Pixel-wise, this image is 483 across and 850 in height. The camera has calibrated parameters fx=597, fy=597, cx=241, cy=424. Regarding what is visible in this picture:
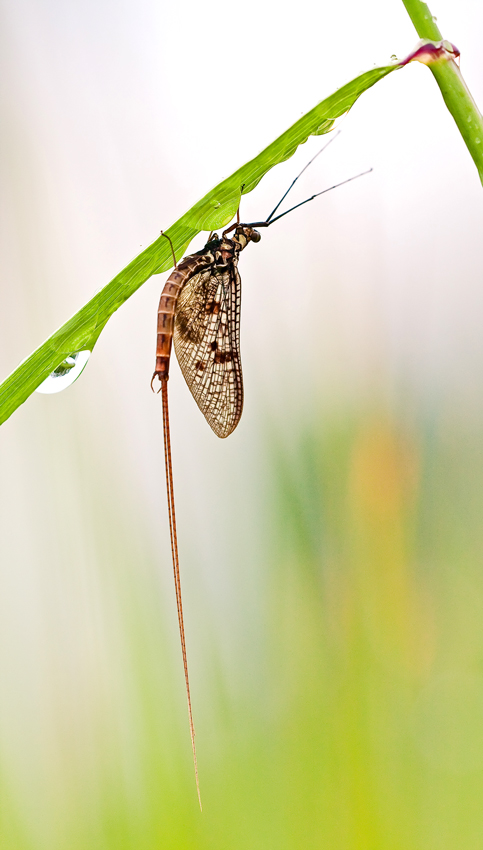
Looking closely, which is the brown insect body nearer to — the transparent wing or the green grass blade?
the transparent wing

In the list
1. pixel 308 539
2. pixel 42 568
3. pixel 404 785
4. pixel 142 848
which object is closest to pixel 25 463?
pixel 42 568

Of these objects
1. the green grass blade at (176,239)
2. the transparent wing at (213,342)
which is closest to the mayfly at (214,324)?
the transparent wing at (213,342)

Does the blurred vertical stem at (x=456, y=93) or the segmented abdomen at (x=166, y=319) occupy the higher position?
the blurred vertical stem at (x=456, y=93)

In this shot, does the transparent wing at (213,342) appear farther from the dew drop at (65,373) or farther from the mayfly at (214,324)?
the dew drop at (65,373)

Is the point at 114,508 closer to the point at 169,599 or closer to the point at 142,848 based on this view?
the point at 169,599

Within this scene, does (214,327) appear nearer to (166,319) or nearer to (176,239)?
(166,319)

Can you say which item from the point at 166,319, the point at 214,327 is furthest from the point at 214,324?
the point at 166,319

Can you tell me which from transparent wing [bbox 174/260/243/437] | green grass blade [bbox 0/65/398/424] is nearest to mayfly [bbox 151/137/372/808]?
transparent wing [bbox 174/260/243/437]
